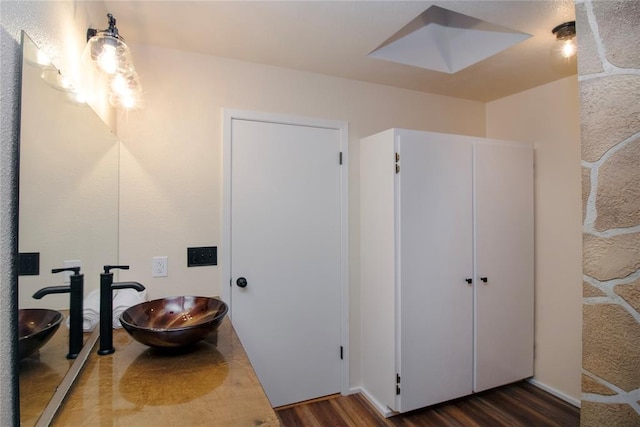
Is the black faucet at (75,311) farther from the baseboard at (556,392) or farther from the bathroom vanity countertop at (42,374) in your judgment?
the baseboard at (556,392)

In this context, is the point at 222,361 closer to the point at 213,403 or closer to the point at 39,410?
the point at 213,403

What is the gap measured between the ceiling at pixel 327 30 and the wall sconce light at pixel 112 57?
352mm

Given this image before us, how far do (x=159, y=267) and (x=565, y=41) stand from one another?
2686mm

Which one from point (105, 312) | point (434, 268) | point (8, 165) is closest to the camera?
point (8, 165)

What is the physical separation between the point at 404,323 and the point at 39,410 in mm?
→ 1860

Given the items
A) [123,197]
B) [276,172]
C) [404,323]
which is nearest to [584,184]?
[404,323]

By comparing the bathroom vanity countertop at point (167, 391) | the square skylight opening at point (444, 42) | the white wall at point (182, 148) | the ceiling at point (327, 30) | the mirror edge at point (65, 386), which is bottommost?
the bathroom vanity countertop at point (167, 391)

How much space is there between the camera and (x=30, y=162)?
745mm

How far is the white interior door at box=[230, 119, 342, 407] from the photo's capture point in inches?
87.8

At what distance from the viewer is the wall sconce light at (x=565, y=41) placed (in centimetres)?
178

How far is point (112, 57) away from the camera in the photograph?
4.51ft

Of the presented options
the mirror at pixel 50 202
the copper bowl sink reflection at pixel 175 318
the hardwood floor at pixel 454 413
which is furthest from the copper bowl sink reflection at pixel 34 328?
the hardwood floor at pixel 454 413

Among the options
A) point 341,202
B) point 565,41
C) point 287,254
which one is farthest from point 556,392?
point 565,41

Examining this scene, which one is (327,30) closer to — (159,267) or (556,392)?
(159,267)
